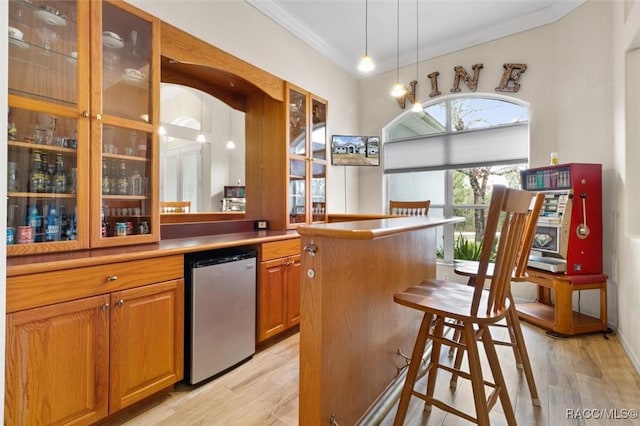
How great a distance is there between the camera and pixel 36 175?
1.64 meters

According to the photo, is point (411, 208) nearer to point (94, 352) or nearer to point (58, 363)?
point (94, 352)

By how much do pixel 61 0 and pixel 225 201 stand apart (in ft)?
5.67

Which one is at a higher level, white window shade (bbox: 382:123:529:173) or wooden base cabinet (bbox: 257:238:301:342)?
white window shade (bbox: 382:123:529:173)

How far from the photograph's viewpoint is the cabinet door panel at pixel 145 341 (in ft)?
5.18

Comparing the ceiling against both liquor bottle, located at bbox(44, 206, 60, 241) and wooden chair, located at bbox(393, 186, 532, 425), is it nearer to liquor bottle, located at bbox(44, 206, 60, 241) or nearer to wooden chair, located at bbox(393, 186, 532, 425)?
liquor bottle, located at bbox(44, 206, 60, 241)

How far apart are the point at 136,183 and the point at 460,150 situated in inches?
146

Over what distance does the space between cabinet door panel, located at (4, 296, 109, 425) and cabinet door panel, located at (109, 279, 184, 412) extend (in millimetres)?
53

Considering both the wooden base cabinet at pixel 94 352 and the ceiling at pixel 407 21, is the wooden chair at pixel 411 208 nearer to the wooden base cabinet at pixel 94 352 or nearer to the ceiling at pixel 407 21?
the ceiling at pixel 407 21

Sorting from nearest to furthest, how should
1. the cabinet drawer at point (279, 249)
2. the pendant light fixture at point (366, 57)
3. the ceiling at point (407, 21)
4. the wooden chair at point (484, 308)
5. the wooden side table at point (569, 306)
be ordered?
the wooden chair at point (484, 308) → the cabinet drawer at point (279, 249) → the pendant light fixture at point (366, 57) → the wooden side table at point (569, 306) → the ceiling at point (407, 21)

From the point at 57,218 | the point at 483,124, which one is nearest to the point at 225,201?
the point at 57,218

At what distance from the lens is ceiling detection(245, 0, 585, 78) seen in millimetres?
3211

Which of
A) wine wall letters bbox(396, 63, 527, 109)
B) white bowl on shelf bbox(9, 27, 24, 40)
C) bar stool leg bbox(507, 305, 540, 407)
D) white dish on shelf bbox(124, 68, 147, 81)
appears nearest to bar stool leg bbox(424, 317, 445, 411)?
bar stool leg bbox(507, 305, 540, 407)

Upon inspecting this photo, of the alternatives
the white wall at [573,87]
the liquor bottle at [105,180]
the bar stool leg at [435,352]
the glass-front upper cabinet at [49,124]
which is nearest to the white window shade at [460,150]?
the white wall at [573,87]

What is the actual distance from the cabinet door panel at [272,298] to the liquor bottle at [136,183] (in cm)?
100
